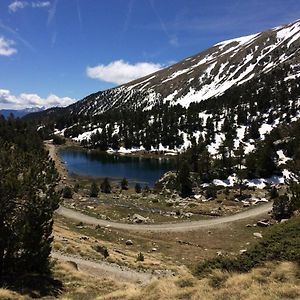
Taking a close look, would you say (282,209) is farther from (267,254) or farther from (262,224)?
(267,254)

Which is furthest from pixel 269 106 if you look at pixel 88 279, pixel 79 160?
pixel 88 279

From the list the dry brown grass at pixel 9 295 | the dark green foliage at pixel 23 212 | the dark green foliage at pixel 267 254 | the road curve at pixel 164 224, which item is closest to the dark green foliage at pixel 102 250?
the dark green foliage at pixel 23 212

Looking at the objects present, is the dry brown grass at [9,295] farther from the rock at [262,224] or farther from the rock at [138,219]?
the rock at [262,224]

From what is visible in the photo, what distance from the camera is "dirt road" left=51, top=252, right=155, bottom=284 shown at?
90.7 ft

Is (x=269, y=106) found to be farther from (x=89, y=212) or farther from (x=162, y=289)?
(x=162, y=289)

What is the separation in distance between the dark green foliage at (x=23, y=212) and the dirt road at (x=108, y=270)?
5.08 m

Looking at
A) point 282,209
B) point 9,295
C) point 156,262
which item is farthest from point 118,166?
point 9,295

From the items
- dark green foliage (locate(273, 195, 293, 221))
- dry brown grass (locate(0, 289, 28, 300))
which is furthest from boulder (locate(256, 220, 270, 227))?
dry brown grass (locate(0, 289, 28, 300))

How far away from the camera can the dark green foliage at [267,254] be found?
17.4 m

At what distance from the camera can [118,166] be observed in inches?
5610

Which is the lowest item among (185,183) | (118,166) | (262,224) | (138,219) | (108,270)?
(262,224)

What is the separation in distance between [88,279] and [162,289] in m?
8.62

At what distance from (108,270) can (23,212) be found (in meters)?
9.18

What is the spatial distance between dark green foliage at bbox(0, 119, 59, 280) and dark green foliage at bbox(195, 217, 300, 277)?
10027 millimetres
